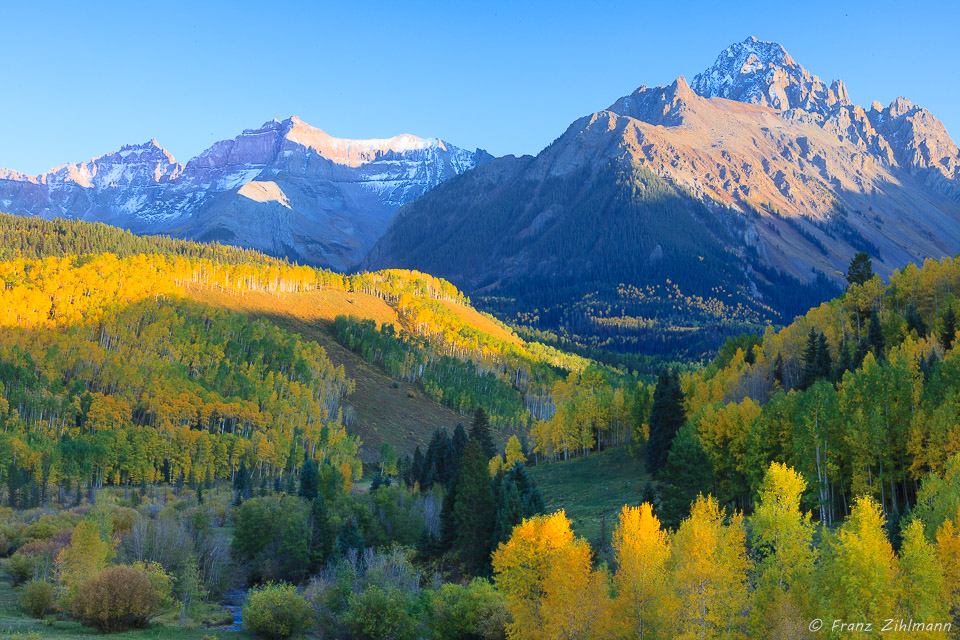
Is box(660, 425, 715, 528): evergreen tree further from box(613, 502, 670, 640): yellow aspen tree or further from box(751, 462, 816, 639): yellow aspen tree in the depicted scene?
box(613, 502, 670, 640): yellow aspen tree

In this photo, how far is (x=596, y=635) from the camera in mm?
43750

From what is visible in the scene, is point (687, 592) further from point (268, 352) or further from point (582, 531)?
point (268, 352)

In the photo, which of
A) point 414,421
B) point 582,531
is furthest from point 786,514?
point 414,421

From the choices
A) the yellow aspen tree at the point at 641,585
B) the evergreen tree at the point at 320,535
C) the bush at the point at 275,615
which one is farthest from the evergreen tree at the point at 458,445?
the yellow aspen tree at the point at 641,585

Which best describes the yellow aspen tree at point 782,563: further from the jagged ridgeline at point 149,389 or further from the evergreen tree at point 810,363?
the jagged ridgeline at point 149,389

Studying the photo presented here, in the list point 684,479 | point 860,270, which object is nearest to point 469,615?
point 684,479

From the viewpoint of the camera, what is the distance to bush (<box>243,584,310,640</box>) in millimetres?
58812

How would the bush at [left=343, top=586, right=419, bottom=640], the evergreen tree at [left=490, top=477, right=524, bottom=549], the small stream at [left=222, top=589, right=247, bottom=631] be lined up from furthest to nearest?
the evergreen tree at [left=490, top=477, right=524, bottom=549], the small stream at [left=222, top=589, right=247, bottom=631], the bush at [left=343, top=586, right=419, bottom=640]

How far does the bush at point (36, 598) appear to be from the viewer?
56.1 m

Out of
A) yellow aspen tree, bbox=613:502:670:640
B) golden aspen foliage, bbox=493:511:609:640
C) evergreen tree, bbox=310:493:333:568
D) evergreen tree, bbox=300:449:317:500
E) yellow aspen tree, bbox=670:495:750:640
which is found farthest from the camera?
evergreen tree, bbox=300:449:317:500

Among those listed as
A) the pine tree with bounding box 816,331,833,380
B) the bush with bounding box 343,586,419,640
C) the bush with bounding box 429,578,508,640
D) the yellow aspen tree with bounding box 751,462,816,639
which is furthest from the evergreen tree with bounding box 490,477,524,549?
the pine tree with bounding box 816,331,833,380

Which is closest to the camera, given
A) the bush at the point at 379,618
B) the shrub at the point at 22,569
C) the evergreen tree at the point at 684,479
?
the bush at the point at 379,618

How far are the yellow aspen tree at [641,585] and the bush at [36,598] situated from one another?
4360 cm

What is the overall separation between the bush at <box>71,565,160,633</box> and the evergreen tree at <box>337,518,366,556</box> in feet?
79.6
